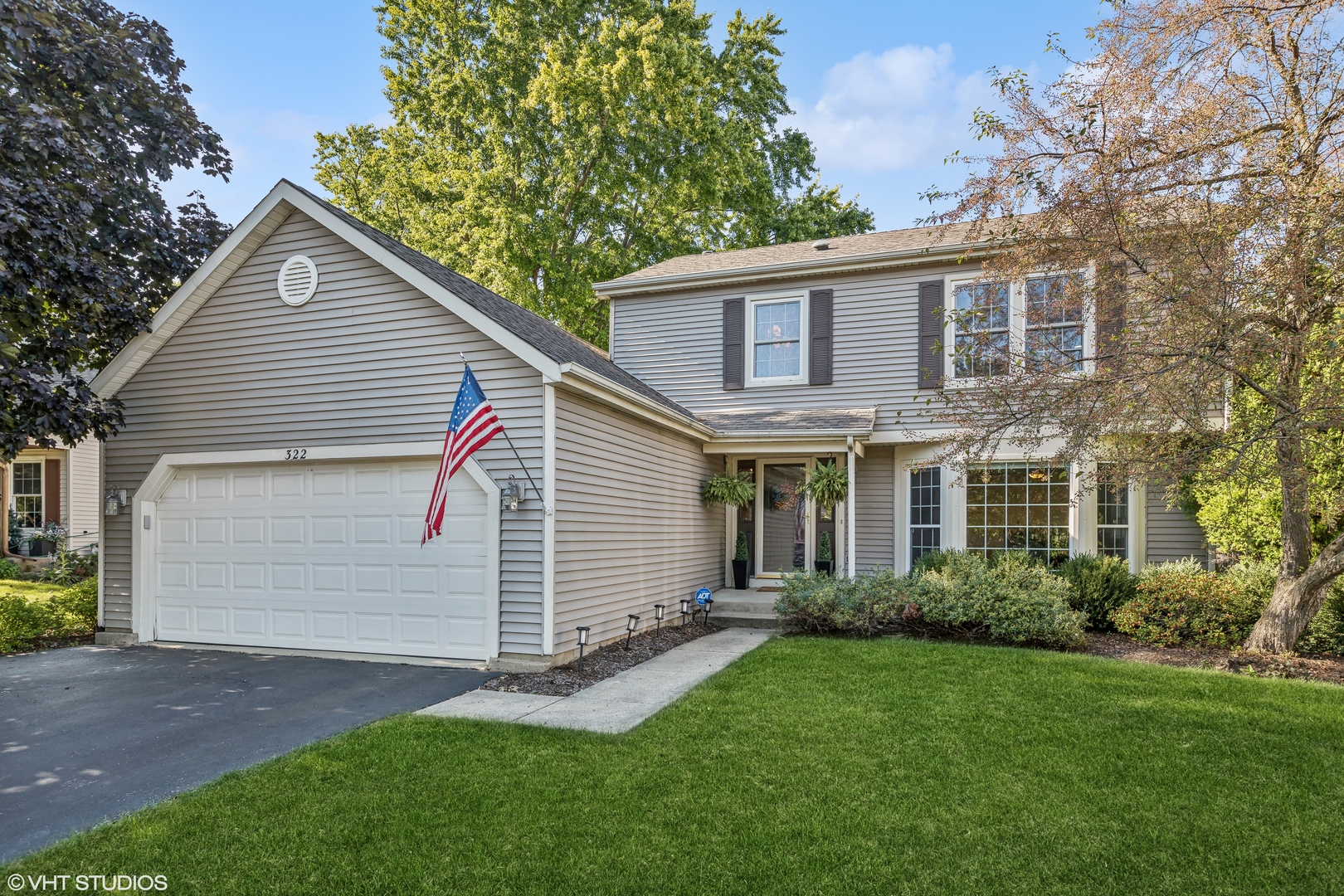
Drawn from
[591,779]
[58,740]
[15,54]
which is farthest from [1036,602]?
[15,54]

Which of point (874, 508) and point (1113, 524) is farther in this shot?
point (874, 508)

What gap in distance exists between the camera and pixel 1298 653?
899 cm

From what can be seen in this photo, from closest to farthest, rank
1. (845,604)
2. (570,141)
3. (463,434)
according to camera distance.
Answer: (463,434), (845,604), (570,141)

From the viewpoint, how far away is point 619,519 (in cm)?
947

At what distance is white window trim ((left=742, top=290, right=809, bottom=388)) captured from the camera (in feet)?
43.0

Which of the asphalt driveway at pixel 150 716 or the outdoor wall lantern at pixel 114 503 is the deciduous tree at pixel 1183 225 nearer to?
the asphalt driveway at pixel 150 716

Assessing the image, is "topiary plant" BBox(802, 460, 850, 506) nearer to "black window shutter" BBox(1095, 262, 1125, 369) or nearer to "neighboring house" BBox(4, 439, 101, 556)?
"black window shutter" BBox(1095, 262, 1125, 369)

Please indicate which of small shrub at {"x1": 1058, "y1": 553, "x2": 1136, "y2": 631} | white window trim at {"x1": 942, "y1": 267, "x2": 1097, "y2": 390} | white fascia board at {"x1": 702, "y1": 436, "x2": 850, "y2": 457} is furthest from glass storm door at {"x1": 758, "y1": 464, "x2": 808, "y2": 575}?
small shrub at {"x1": 1058, "y1": 553, "x2": 1136, "y2": 631}

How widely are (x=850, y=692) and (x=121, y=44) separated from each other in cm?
1329

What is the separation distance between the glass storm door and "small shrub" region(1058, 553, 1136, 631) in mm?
4009

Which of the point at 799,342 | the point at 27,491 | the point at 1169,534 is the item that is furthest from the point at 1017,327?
the point at 27,491

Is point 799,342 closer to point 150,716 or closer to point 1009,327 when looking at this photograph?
point 1009,327

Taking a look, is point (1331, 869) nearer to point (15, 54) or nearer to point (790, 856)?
point (790, 856)

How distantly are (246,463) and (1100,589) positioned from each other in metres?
11.2
